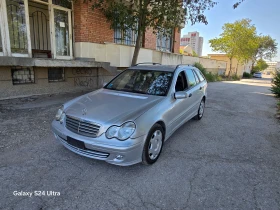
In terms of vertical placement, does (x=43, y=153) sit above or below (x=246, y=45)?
below

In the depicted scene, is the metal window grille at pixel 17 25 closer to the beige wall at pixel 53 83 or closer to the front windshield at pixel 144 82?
the beige wall at pixel 53 83

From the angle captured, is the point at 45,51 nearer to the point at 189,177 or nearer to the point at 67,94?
the point at 67,94

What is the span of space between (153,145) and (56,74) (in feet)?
21.5

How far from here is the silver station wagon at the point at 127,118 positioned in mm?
2658

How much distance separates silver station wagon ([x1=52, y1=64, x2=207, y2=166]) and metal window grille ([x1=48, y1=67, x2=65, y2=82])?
15.5 feet

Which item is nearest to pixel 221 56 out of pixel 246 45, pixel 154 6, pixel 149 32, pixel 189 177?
pixel 246 45

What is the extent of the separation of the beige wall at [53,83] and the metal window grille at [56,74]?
0.17 metres

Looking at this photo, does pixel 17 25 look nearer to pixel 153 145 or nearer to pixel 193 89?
pixel 193 89

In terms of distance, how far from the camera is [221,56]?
129ft

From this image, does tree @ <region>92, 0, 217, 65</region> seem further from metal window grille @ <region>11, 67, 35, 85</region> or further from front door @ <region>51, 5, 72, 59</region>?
metal window grille @ <region>11, 67, 35, 85</region>

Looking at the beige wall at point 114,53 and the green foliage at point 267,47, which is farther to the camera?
the green foliage at point 267,47

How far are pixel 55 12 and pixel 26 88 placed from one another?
3232mm

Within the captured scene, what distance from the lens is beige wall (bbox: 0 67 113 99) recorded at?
6527 mm

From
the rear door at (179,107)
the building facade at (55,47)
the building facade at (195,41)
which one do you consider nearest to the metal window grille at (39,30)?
the building facade at (55,47)
